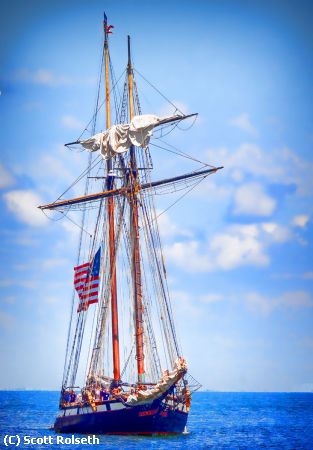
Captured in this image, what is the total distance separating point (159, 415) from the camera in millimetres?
42125

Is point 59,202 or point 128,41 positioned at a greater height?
point 128,41

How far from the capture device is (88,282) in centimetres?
5091

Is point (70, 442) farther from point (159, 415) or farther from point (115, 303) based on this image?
point (115, 303)

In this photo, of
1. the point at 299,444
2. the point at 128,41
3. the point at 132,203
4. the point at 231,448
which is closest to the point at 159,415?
the point at 231,448

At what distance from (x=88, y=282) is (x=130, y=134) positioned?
39.6ft

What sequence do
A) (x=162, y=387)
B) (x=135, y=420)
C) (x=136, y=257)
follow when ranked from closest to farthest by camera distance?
(x=162, y=387), (x=135, y=420), (x=136, y=257)

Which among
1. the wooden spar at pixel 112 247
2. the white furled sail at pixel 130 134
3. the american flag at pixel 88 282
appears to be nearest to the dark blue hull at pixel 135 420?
the wooden spar at pixel 112 247

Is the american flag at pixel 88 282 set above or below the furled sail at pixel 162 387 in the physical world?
above

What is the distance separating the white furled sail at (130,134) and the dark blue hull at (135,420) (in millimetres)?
20175

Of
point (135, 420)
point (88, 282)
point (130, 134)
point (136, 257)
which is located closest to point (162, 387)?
point (135, 420)

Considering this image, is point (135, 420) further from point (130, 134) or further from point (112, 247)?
point (130, 134)

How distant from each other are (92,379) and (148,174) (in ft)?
53.2

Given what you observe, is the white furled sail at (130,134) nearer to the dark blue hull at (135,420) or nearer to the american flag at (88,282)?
the american flag at (88,282)

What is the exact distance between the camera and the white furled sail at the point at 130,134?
5128cm
